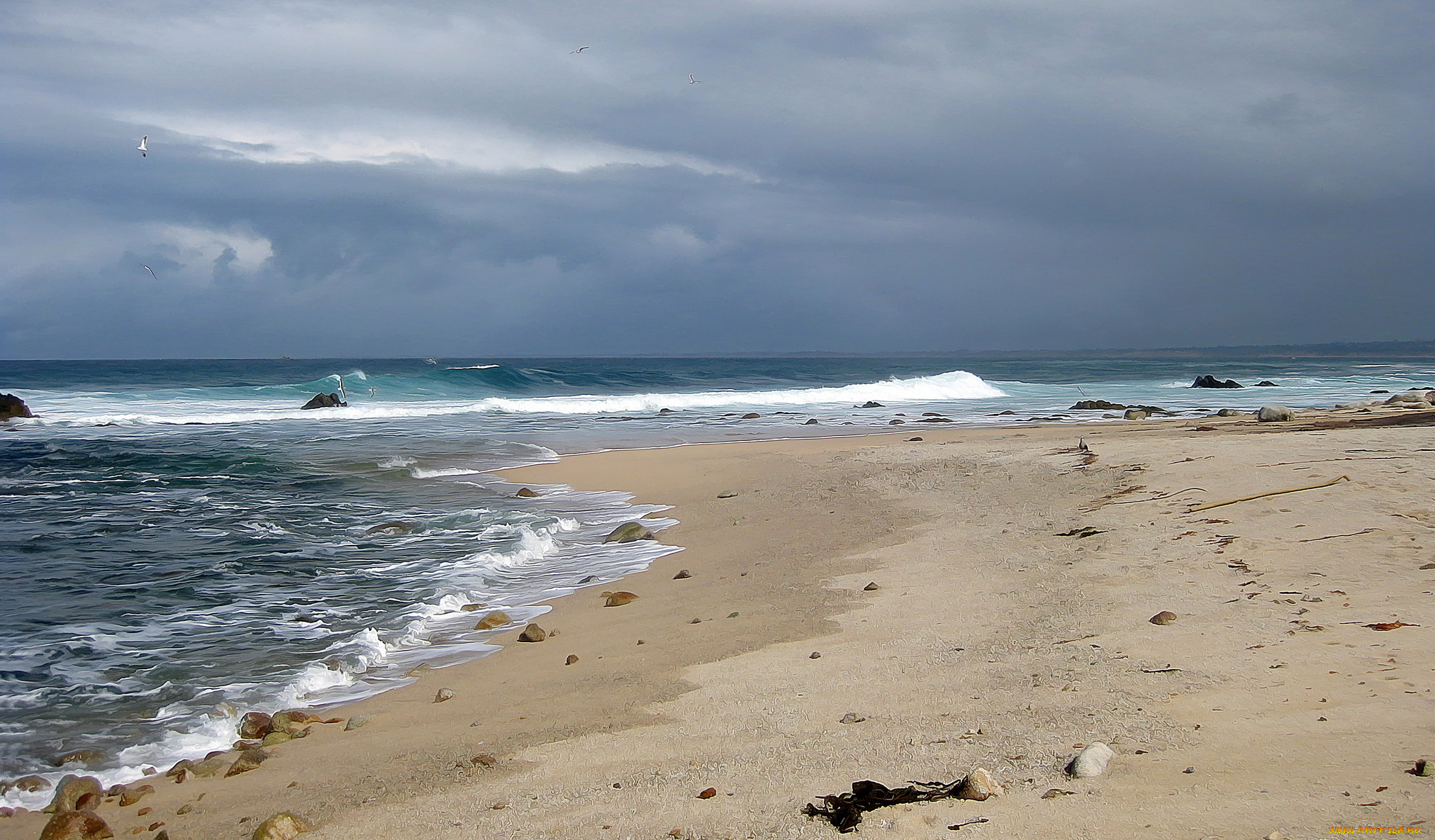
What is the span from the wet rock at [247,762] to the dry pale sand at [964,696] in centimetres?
6

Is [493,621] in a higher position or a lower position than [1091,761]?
lower

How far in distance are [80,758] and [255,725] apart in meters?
0.75

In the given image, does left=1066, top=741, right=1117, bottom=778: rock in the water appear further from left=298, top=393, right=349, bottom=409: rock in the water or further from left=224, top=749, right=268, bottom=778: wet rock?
left=298, top=393, right=349, bottom=409: rock in the water

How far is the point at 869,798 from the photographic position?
8.85 ft

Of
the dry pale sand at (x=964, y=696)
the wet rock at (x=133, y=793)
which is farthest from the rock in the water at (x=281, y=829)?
the wet rock at (x=133, y=793)

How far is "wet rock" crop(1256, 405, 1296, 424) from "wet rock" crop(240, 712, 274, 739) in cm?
1607

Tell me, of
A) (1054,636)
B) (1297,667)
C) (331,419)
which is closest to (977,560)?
(1054,636)

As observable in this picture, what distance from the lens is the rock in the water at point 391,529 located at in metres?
9.17

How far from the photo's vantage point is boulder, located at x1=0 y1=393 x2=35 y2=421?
86.8 ft

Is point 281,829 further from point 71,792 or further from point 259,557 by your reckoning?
point 259,557

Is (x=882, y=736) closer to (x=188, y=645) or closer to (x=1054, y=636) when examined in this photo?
(x=1054, y=636)

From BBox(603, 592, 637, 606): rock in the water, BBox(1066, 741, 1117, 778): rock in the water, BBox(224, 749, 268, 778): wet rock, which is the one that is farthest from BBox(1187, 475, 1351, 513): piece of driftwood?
BBox(224, 749, 268, 778): wet rock

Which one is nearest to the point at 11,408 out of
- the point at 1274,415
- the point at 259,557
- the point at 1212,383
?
the point at 259,557

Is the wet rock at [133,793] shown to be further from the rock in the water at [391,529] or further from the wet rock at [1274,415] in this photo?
the wet rock at [1274,415]
